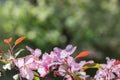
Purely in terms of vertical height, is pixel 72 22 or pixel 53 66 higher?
pixel 72 22

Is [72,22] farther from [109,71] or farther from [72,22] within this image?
[109,71]

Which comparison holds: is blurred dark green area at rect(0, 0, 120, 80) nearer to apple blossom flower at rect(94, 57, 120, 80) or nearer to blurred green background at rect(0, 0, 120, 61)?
blurred green background at rect(0, 0, 120, 61)

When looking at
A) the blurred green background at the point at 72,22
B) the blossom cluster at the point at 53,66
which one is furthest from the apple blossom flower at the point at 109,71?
the blurred green background at the point at 72,22

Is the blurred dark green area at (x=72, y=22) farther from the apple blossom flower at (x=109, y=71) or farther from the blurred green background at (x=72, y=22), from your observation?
the apple blossom flower at (x=109, y=71)

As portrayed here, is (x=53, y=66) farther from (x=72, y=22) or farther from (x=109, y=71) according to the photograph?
(x=72, y=22)

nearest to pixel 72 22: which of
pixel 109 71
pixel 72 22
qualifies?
pixel 72 22

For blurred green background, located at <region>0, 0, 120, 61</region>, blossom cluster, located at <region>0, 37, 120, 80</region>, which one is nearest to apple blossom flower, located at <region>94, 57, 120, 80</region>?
blossom cluster, located at <region>0, 37, 120, 80</region>

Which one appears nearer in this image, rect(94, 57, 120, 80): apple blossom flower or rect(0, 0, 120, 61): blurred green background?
rect(94, 57, 120, 80): apple blossom flower

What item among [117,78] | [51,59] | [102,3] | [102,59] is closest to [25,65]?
[51,59]

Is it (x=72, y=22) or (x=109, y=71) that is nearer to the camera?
(x=109, y=71)
